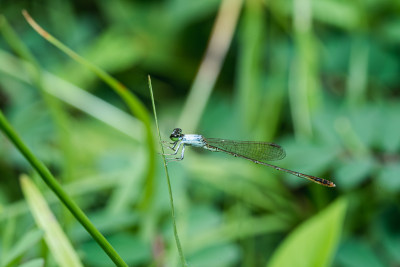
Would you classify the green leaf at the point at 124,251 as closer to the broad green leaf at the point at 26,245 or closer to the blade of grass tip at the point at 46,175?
the broad green leaf at the point at 26,245

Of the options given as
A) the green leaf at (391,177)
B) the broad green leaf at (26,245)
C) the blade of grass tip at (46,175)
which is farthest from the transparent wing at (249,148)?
the blade of grass tip at (46,175)

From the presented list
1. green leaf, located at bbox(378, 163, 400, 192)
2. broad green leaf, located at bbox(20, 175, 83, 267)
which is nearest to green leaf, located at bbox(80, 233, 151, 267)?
broad green leaf, located at bbox(20, 175, 83, 267)

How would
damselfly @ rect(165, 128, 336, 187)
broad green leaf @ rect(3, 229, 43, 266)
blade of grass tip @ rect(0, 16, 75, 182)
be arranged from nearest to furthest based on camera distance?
broad green leaf @ rect(3, 229, 43, 266), blade of grass tip @ rect(0, 16, 75, 182), damselfly @ rect(165, 128, 336, 187)

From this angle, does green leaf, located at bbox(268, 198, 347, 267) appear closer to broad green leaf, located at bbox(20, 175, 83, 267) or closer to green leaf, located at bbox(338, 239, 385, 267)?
green leaf, located at bbox(338, 239, 385, 267)

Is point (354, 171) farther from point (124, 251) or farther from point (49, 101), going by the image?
point (49, 101)

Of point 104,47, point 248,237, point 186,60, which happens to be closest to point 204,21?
point 186,60

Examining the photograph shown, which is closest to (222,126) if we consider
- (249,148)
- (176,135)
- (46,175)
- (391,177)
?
(249,148)
